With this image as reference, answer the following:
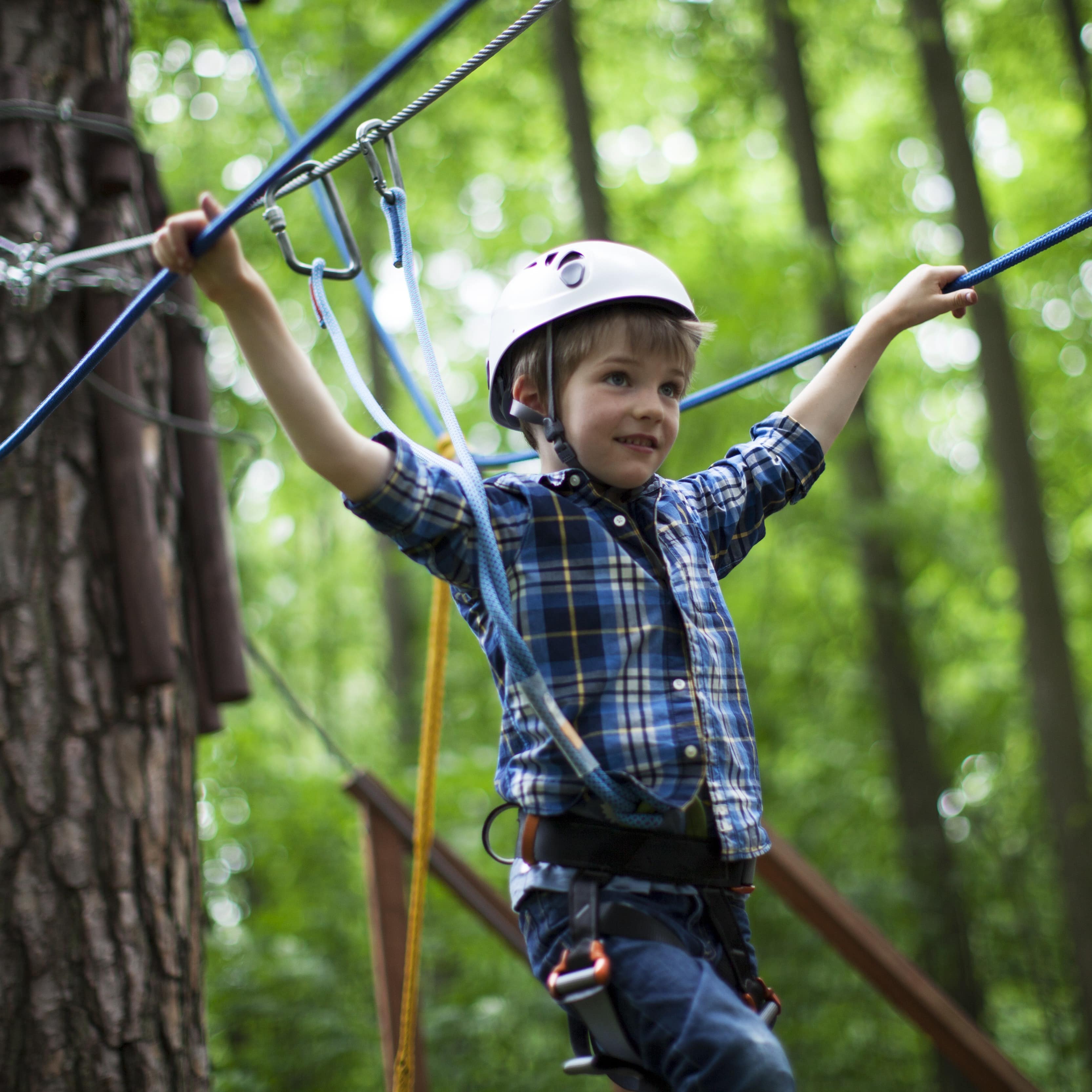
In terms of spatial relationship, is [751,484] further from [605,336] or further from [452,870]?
[452,870]

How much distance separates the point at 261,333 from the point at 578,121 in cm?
527

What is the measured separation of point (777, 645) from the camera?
7730mm

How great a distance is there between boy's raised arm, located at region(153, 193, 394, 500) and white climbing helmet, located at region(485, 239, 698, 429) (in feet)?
1.57

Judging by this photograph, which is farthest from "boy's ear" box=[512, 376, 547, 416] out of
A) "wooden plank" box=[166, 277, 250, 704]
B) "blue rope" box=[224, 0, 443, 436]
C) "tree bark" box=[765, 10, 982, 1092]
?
"tree bark" box=[765, 10, 982, 1092]

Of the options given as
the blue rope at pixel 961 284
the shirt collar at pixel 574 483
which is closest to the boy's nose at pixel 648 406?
the shirt collar at pixel 574 483

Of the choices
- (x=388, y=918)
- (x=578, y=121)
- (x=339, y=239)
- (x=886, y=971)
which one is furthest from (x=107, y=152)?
(x=578, y=121)

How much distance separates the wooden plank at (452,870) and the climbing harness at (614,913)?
5.55 ft

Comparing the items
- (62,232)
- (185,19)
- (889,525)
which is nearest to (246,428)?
(185,19)

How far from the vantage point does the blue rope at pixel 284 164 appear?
1.12 m

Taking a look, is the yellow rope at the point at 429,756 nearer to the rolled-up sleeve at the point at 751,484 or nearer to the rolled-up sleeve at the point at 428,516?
the rolled-up sleeve at the point at 751,484

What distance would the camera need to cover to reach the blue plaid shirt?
153cm

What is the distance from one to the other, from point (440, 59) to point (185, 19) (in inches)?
109

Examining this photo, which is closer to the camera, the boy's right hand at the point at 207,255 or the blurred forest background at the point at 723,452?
the boy's right hand at the point at 207,255

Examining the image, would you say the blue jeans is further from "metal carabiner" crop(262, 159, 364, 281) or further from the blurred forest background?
the blurred forest background
